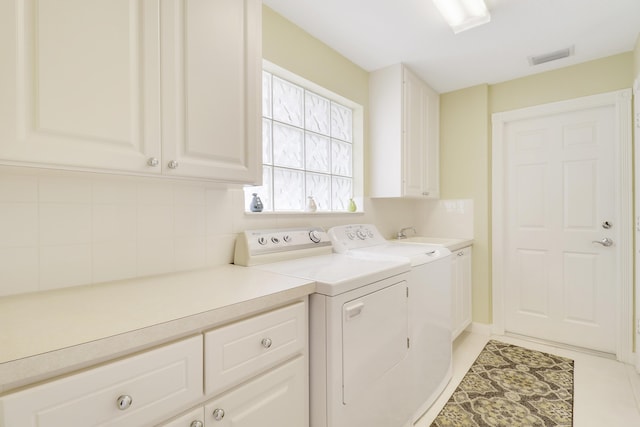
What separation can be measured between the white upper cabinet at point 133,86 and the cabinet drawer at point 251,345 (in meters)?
0.60

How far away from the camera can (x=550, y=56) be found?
2451mm

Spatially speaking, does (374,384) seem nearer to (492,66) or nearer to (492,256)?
(492,256)

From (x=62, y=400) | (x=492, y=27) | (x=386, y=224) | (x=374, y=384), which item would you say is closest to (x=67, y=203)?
(x=62, y=400)

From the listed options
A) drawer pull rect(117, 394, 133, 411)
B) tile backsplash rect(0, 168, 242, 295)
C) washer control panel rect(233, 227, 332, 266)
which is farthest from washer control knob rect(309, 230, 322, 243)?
drawer pull rect(117, 394, 133, 411)

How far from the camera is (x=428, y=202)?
3.35 m

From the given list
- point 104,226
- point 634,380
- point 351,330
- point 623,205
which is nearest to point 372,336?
point 351,330

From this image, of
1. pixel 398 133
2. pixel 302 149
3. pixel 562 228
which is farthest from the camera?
pixel 562 228

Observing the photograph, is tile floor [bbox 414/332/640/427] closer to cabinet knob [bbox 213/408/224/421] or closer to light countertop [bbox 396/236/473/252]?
light countertop [bbox 396/236/473/252]

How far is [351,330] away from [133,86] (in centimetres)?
120

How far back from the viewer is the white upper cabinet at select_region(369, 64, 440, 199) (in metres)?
2.55

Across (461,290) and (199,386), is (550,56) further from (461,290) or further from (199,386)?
(199,386)

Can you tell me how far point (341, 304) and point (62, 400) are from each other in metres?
0.85

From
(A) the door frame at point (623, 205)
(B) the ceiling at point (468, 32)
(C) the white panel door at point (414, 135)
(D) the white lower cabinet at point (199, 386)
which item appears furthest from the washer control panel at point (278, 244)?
(A) the door frame at point (623, 205)

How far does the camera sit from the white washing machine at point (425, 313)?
171 cm
